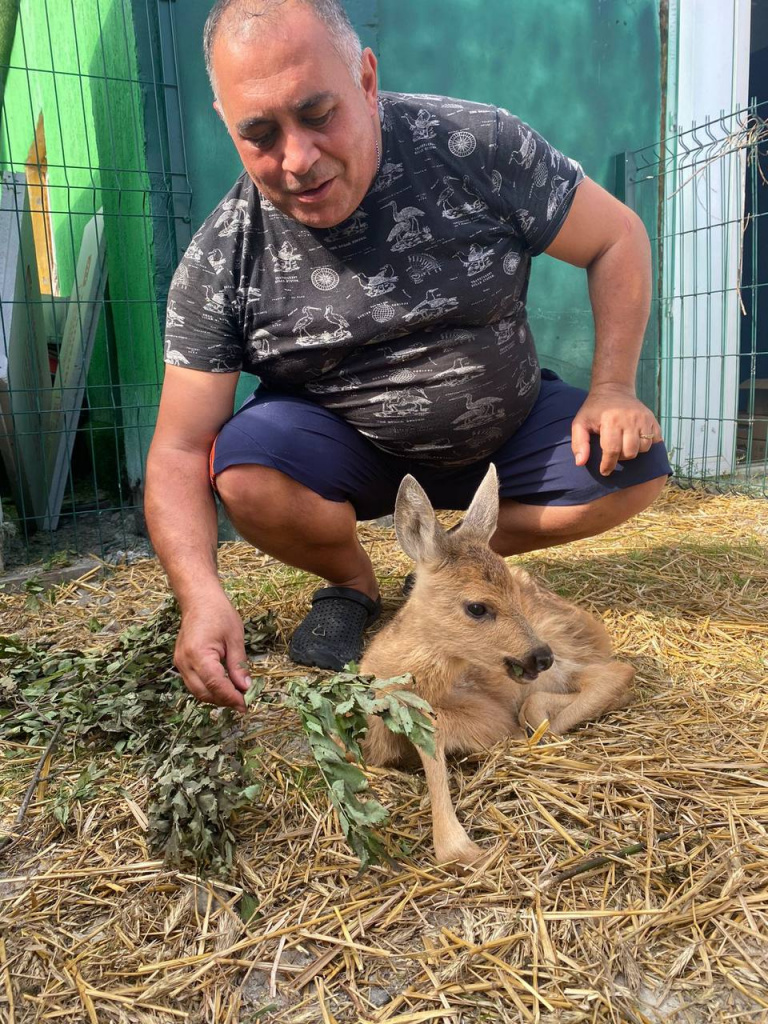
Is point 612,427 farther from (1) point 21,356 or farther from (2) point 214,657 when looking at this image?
(1) point 21,356

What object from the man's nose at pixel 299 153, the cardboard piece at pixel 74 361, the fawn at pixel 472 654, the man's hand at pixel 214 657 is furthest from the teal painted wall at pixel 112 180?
the man's hand at pixel 214 657

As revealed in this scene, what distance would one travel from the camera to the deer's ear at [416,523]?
2607 millimetres

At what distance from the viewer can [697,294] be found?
6328mm

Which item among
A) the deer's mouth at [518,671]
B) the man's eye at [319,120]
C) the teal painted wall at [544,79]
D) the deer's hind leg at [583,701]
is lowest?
the deer's hind leg at [583,701]

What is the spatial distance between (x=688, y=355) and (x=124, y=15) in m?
4.45

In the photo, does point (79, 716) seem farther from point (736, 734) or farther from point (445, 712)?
point (736, 734)

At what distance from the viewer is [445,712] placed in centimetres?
257

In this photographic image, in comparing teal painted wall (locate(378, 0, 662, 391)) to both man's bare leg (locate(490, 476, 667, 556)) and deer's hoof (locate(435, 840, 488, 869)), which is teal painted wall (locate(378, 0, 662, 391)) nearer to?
man's bare leg (locate(490, 476, 667, 556))

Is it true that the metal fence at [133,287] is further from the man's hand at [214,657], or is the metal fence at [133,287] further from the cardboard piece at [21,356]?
the man's hand at [214,657]

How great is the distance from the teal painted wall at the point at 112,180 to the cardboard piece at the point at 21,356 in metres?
0.34

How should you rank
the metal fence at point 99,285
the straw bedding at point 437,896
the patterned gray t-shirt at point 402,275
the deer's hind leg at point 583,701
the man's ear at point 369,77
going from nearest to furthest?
the straw bedding at point 437,896, the deer's hind leg at point 583,701, the man's ear at point 369,77, the patterned gray t-shirt at point 402,275, the metal fence at point 99,285

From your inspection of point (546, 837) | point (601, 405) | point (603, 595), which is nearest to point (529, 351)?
point (601, 405)

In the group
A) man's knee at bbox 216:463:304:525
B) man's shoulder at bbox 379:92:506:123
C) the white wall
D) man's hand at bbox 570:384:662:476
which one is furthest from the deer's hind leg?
the white wall

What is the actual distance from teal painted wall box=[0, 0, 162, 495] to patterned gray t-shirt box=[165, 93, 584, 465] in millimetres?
1997
